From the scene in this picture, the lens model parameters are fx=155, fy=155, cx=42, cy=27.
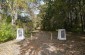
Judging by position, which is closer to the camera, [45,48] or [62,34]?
[45,48]

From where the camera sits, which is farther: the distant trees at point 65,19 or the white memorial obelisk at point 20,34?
the distant trees at point 65,19

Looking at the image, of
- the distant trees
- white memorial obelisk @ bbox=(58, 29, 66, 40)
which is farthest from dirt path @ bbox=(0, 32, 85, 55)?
the distant trees

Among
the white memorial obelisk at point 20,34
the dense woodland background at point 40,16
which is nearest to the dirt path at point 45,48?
the white memorial obelisk at point 20,34

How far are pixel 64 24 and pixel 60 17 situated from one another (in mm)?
3906

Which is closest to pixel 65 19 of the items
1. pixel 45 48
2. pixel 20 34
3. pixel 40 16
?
pixel 40 16

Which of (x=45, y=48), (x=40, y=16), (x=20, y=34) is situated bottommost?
(x=45, y=48)

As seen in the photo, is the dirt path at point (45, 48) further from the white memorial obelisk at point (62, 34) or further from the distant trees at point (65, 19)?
the distant trees at point (65, 19)

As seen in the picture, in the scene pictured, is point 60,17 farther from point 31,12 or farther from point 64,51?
point 64,51

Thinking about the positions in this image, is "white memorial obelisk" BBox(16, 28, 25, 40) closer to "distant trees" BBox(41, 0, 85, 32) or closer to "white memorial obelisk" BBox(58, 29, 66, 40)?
"white memorial obelisk" BBox(58, 29, 66, 40)

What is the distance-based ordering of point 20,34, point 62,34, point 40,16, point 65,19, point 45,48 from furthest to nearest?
point 40,16 < point 65,19 < point 20,34 < point 62,34 < point 45,48

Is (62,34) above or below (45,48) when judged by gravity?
above

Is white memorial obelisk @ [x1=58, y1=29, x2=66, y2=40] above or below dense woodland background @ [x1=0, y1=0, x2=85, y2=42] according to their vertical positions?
below

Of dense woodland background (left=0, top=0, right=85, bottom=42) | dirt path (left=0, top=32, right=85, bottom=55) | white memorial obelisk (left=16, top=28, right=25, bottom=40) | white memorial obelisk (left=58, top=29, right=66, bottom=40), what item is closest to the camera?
dirt path (left=0, top=32, right=85, bottom=55)

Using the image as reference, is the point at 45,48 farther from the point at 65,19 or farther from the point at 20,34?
the point at 65,19
